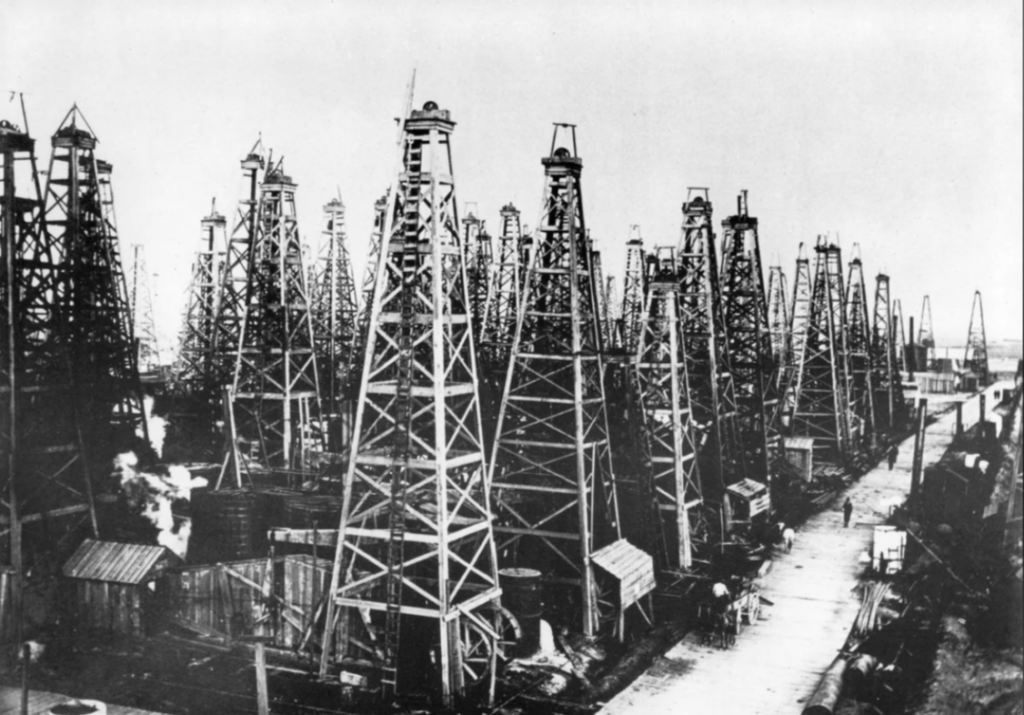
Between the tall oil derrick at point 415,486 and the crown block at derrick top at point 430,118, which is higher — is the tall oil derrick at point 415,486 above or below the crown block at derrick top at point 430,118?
below

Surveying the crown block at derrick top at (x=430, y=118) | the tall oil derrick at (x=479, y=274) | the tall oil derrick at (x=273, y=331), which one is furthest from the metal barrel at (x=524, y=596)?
the tall oil derrick at (x=479, y=274)

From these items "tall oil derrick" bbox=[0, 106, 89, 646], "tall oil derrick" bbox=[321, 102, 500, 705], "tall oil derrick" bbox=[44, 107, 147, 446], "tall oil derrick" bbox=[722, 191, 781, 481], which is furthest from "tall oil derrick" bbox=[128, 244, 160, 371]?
"tall oil derrick" bbox=[321, 102, 500, 705]

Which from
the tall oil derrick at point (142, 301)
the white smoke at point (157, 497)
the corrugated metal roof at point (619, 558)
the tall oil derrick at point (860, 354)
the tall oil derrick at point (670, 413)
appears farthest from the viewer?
the tall oil derrick at point (142, 301)

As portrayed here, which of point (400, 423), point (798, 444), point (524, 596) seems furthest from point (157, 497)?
point (798, 444)

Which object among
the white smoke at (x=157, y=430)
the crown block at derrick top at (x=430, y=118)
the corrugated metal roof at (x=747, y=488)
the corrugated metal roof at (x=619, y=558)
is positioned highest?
the crown block at derrick top at (x=430, y=118)

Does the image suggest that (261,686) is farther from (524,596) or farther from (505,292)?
(505,292)

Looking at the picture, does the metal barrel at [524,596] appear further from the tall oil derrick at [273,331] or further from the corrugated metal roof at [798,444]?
the corrugated metal roof at [798,444]
